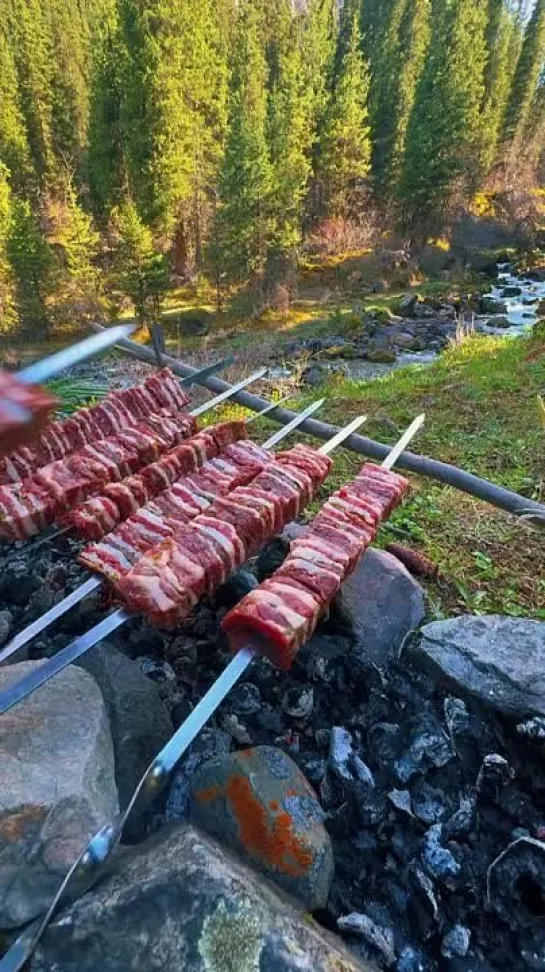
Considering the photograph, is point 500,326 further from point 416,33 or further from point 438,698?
point 416,33

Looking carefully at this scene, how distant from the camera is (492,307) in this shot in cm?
2281

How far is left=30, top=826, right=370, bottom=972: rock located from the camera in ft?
4.28

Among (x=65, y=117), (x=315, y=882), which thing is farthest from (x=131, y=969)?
(x=65, y=117)

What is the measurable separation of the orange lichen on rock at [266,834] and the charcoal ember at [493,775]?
0.80 m

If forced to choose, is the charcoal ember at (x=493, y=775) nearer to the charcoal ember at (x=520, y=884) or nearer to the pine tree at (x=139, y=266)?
the charcoal ember at (x=520, y=884)

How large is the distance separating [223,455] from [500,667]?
189 centimetres

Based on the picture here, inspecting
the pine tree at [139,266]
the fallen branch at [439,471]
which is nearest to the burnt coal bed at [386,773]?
the fallen branch at [439,471]

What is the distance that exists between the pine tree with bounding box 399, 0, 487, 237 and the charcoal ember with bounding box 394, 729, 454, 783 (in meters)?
37.1

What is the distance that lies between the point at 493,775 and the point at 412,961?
2.32ft

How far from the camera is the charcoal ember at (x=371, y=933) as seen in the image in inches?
67.0

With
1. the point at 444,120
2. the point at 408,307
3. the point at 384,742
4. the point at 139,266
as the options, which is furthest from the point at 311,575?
the point at 444,120

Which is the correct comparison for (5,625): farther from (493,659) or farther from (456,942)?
(493,659)

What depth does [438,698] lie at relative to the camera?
2443mm

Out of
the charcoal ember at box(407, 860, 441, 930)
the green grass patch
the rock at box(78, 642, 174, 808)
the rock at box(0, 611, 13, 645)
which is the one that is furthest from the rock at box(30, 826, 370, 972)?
the green grass patch
